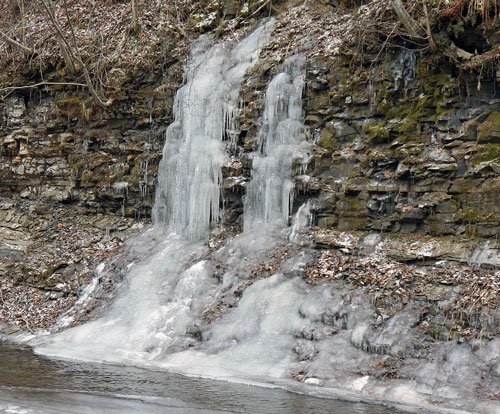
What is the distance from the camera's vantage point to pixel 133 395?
757cm

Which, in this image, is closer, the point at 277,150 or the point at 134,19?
the point at 277,150

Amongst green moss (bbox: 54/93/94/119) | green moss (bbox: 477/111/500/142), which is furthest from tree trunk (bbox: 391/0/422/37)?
green moss (bbox: 54/93/94/119)

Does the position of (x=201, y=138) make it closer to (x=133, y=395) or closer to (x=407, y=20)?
(x=407, y=20)

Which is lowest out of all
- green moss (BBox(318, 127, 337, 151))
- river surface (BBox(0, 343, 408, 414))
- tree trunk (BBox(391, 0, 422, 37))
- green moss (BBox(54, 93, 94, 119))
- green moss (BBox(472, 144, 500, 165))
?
river surface (BBox(0, 343, 408, 414))

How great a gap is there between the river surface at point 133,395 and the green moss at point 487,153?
420 cm

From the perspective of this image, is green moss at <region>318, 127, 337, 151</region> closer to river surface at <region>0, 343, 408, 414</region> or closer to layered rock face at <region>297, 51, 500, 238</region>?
layered rock face at <region>297, 51, 500, 238</region>

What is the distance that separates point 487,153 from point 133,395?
6035 millimetres

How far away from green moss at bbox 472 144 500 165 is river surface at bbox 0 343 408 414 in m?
4.20

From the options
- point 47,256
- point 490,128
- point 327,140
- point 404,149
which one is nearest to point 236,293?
point 327,140

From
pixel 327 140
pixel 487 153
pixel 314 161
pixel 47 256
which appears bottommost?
pixel 47 256

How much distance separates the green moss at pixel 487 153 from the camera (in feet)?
31.7

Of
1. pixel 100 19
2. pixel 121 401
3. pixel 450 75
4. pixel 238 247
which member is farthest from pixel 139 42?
pixel 121 401

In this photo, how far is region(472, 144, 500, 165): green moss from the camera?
9664mm

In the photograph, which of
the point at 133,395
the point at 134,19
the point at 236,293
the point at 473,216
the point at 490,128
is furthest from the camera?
the point at 134,19
